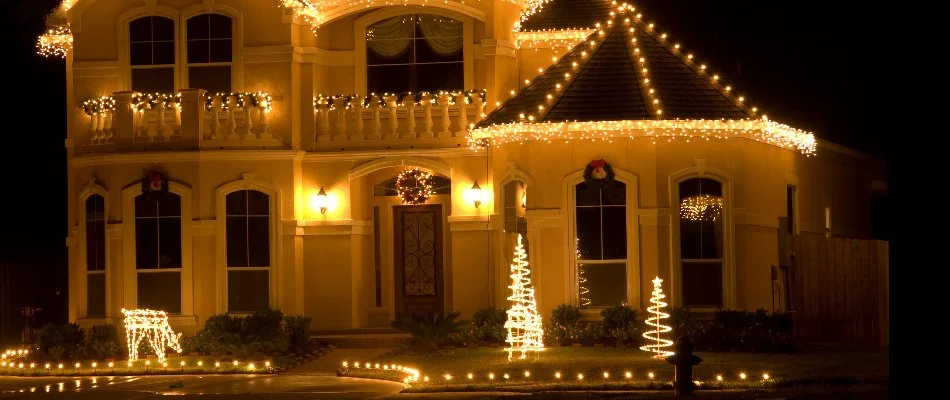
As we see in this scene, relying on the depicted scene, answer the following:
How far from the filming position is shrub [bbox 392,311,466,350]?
2362cm

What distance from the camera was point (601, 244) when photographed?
953 inches

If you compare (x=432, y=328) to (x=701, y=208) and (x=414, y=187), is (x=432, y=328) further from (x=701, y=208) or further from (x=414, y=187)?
(x=701, y=208)

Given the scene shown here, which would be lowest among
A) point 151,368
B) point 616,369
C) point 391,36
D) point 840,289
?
point 151,368

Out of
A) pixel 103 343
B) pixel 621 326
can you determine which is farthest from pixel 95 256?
pixel 621 326

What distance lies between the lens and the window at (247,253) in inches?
1027

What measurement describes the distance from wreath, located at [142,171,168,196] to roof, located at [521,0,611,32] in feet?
22.1

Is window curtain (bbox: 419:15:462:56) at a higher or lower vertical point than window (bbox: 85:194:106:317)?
higher

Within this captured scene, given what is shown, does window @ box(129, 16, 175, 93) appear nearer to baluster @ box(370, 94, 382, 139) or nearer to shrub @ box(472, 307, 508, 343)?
baluster @ box(370, 94, 382, 139)

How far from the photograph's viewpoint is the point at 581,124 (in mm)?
23625

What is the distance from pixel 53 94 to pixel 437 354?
17.2 metres

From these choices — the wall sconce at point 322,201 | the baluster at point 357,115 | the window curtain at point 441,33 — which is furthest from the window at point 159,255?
the window curtain at point 441,33

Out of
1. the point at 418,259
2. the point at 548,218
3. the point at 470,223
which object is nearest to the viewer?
the point at 548,218

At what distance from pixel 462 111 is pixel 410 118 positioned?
0.94 m

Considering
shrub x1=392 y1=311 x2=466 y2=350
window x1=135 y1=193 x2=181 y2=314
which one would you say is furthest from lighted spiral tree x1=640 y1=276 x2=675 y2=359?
window x1=135 y1=193 x2=181 y2=314
